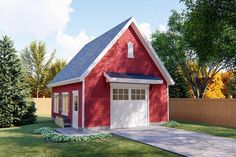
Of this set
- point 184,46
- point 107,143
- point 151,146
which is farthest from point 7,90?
point 184,46

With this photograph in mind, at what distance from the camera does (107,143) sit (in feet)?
33.2

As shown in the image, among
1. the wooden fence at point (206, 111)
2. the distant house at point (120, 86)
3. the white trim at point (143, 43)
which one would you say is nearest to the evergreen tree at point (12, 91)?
the distant house at point (120, 86)

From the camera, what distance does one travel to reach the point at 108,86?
14.8 meters

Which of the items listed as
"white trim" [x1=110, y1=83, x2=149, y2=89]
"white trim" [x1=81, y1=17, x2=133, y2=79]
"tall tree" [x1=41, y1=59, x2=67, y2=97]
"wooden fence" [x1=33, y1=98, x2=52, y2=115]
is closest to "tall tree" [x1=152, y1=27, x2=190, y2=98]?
"white trim" [x1=110, y1=83, x2=149, y2=89]

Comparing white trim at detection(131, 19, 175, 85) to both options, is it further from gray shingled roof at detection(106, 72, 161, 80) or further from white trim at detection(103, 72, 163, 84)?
white trim at detection(103, 72, 163, 84)

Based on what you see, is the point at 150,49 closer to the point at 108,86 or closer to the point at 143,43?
the point at 143,43

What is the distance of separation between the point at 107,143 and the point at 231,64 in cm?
1931

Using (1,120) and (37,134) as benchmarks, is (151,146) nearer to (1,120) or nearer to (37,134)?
(37,134)

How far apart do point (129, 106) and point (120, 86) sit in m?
1.40

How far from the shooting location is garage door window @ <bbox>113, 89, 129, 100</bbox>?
1514 cm

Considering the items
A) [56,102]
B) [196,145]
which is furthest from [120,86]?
[56,102]

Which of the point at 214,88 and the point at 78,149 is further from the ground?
the point at 214,88

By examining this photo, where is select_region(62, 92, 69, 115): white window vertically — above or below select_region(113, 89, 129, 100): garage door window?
below

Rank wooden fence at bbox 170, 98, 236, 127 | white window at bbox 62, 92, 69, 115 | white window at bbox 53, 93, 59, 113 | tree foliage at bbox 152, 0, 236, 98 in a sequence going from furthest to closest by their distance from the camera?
white window at bbox 53, 93, 59, 113
white window at bbox 62, 92, 69, 115
wooden fence at bbox 170, 98, 236, 127
tree foliage at bbox 152, 0, 236, 98
